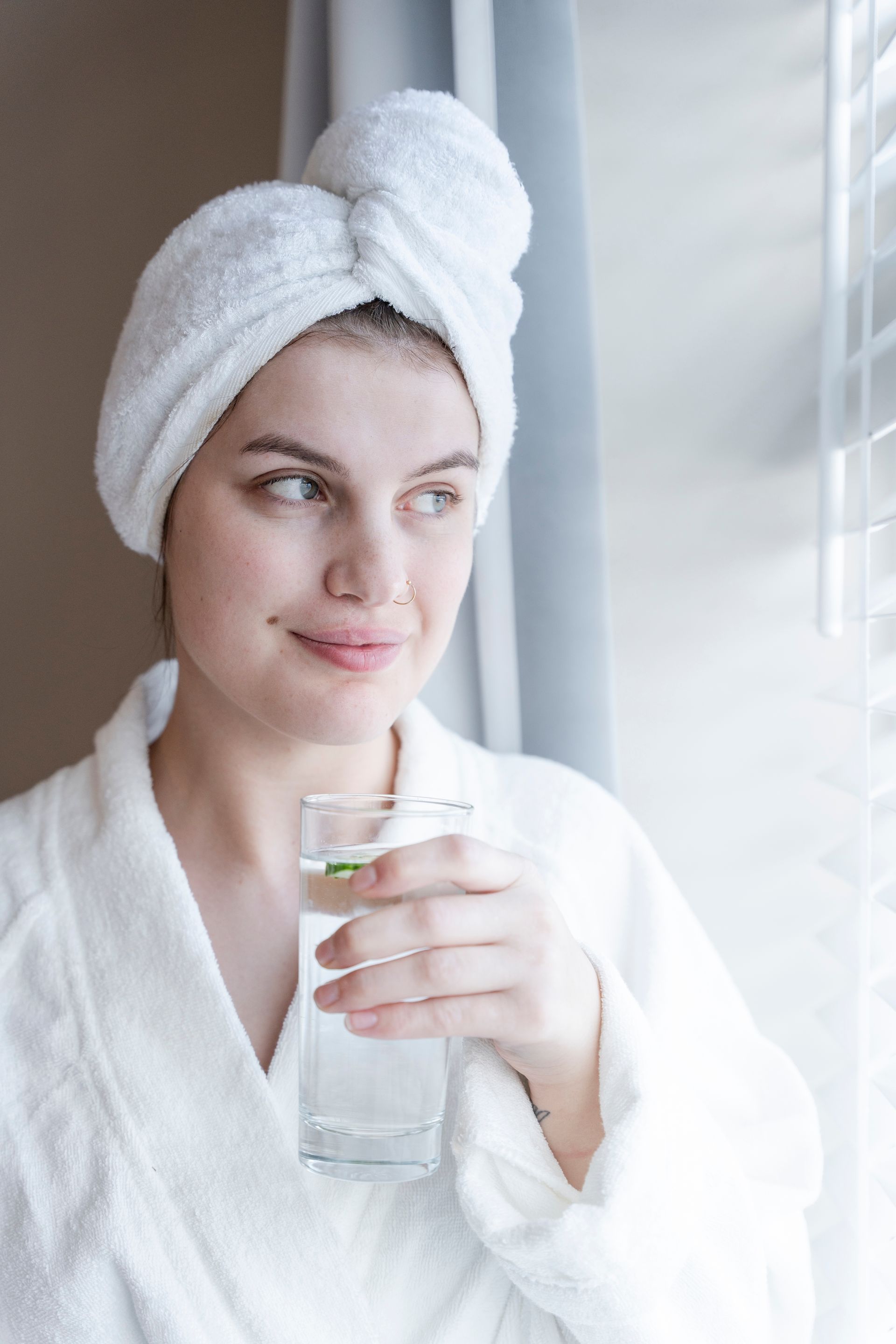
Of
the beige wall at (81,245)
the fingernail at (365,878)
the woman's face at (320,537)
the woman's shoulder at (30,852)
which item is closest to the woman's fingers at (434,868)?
the fingernail at (365,878)

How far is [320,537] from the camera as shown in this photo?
3.20 feet

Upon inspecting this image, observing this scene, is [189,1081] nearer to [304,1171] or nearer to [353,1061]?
[304,1171]

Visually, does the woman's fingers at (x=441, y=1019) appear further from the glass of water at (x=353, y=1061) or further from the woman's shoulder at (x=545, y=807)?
the woman's shoulder at (x=545, y=807)

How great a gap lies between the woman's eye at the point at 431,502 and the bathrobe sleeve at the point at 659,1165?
434mm

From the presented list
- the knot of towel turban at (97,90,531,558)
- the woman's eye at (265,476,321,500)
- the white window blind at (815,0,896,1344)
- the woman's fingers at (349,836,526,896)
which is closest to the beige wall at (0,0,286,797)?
the knot of towel turban at (97,90,531,558)

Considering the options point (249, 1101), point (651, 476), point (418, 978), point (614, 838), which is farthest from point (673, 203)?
point (249, 1101)

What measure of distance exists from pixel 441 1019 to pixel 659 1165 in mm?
246

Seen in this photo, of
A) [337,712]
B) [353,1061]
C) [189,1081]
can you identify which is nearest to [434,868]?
[353,1061]

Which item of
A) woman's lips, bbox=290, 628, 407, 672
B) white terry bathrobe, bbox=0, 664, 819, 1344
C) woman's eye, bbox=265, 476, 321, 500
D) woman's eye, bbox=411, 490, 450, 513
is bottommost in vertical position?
white terry bathrobe, bbox=0, 664, 819, 1344

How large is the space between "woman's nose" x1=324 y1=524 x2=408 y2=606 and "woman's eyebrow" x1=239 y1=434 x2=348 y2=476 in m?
0.06

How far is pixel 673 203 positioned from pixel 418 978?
1044 millimetres

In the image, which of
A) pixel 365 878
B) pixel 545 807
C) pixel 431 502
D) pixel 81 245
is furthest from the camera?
pixel 81 245

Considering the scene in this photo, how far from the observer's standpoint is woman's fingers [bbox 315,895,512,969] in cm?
69

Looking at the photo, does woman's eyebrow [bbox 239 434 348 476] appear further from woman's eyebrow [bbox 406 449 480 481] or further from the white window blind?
the white window blind
